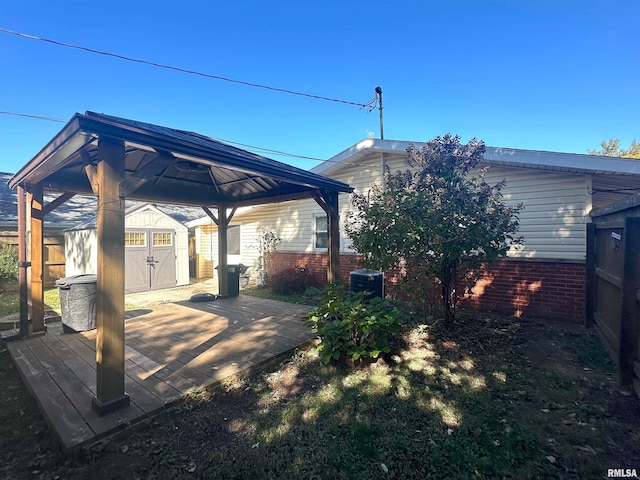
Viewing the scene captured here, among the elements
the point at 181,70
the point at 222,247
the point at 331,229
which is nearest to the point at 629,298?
the point at 331,229

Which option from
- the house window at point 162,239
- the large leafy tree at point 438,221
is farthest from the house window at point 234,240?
the large leafy tree at point 438,221

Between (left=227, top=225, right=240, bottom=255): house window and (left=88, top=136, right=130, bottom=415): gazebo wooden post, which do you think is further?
(left=227, top=225, right=240, bottom=255): house window

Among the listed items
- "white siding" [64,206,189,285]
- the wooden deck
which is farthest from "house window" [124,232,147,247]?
the wooden deck

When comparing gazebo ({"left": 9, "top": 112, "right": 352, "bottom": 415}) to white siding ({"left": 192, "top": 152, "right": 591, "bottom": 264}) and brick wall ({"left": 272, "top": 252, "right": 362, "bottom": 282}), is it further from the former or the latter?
white siding ({"left": 192, "top": 152, "right": 591, "bottom": 264})

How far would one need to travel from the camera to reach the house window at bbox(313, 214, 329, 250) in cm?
985

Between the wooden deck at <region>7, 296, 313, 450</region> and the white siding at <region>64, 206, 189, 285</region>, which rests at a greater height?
the white siding at <region>64, 206, 189, 285</region>

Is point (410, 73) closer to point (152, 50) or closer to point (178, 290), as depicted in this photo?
point (152, 50)

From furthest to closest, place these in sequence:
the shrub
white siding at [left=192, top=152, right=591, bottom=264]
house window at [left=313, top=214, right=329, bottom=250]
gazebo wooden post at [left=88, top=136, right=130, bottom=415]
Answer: house window at [left=313, top=214, right=329, bottom=250], the shrub, white siding at [left=192, top=152, right=591, bottom=264], gazebo wooden post at [left=88, top=136, right=130, bottom=415]

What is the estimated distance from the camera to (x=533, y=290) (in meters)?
6.27

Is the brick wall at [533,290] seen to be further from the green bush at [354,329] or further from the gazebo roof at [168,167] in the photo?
the gazebo roof at [168,167]

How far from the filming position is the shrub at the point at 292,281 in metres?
9.33

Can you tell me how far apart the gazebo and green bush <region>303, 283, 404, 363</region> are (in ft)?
4.43

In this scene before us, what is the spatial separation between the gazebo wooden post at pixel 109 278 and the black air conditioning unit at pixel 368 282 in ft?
14.5

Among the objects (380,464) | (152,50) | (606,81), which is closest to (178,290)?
(152,50)
